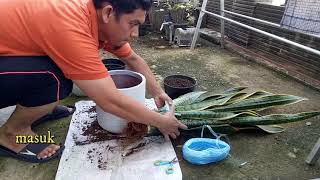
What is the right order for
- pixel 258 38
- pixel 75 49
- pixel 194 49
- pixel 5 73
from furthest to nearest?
1. pixel 194 49
2. pixel 258 38
3. pixel 5 73
4. pixel 75 49

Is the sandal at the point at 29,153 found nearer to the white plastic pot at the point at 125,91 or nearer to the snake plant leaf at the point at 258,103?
the white plastic pot at the point at 125,91

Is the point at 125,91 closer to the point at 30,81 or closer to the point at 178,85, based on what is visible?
the point at 30,81

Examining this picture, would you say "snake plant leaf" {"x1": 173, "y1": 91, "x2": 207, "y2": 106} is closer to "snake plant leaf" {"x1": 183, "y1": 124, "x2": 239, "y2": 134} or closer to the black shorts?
"snake plant leaf" {"x1": 183, "y1": 124, "x2": 239, "y2": 134}

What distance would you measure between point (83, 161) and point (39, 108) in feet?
1.34

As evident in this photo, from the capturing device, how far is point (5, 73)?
5.18ft

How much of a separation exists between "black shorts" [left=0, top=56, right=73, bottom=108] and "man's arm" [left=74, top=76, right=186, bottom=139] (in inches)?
9.3

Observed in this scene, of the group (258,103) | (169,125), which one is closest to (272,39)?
(258,103)

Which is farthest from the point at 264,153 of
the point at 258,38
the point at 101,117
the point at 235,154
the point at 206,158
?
the point at 258,38

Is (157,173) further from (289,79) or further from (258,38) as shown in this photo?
(258,38)

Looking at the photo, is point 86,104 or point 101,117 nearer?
point 101,117

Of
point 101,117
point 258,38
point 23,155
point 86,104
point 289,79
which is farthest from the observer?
point 258,38

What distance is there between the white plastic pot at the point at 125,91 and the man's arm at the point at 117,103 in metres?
0.27

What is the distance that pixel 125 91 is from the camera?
6.06ft

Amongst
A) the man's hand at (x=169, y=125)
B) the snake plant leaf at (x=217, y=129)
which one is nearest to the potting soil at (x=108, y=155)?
the snake plant leaf at (x=217, y=129)
